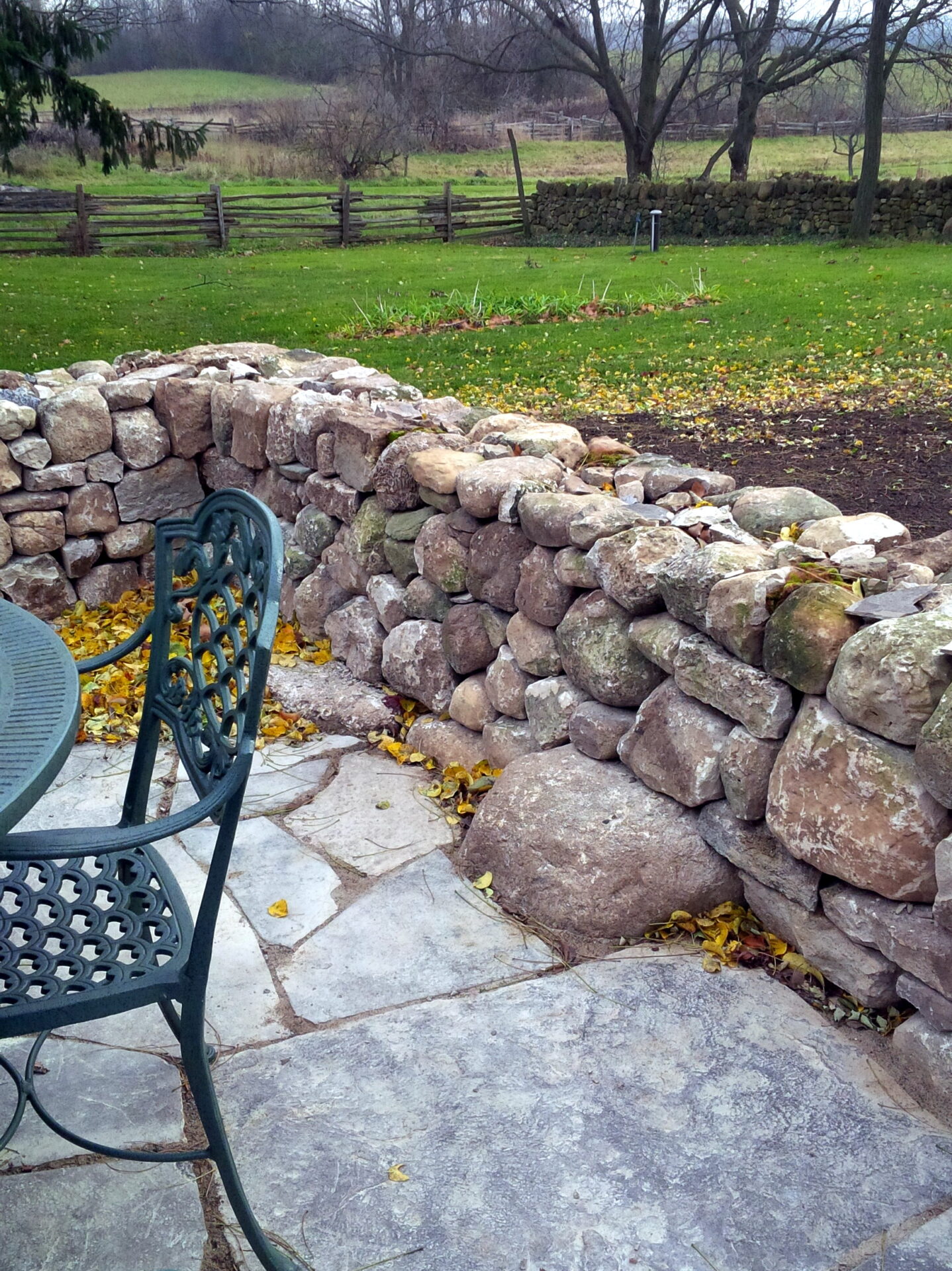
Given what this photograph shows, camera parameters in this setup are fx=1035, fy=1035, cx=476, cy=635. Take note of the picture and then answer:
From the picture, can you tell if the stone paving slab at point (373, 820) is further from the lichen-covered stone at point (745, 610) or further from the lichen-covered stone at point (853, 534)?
the lichen-covered stone at point (853, 534)

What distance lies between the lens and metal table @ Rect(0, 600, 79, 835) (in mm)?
1347

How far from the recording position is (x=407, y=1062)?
2105 mm

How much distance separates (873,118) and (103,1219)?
59.4ft

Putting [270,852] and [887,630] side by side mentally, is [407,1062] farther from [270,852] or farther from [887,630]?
[887,630]

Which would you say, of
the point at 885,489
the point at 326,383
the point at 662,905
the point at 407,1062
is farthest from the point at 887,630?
the point at 326,383

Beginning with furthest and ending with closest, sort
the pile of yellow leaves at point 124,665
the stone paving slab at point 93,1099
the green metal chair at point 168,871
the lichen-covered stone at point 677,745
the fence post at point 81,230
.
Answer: the fence post at point 81,230 → the pile of yellow leaves at point 124,665 → the lichen-covered stone at point 677,745 → the stone paving slab at point 93,1099 → the green metal chair at point 168,871

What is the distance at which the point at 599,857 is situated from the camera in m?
2.51

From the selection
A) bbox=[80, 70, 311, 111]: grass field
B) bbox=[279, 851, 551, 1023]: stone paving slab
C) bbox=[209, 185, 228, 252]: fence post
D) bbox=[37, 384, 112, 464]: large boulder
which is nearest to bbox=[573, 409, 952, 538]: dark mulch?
bbox=[279, 851, 551, 1023]: stone paving slab

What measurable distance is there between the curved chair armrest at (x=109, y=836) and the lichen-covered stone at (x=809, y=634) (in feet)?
3.95

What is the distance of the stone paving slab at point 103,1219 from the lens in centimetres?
168

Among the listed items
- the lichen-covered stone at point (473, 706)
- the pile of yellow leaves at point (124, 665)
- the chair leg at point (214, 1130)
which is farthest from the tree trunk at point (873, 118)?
the chair leg at point (214, 1130)

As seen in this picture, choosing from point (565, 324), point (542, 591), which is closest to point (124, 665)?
point (542, 591)

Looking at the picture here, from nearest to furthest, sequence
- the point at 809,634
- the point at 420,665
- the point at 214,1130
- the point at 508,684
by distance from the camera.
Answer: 1. the point at 214,1130
2. the point at 809,634
3. the point at 508,684
4. the point at 420,665

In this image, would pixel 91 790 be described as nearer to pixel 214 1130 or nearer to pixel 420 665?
pixel 420 665
